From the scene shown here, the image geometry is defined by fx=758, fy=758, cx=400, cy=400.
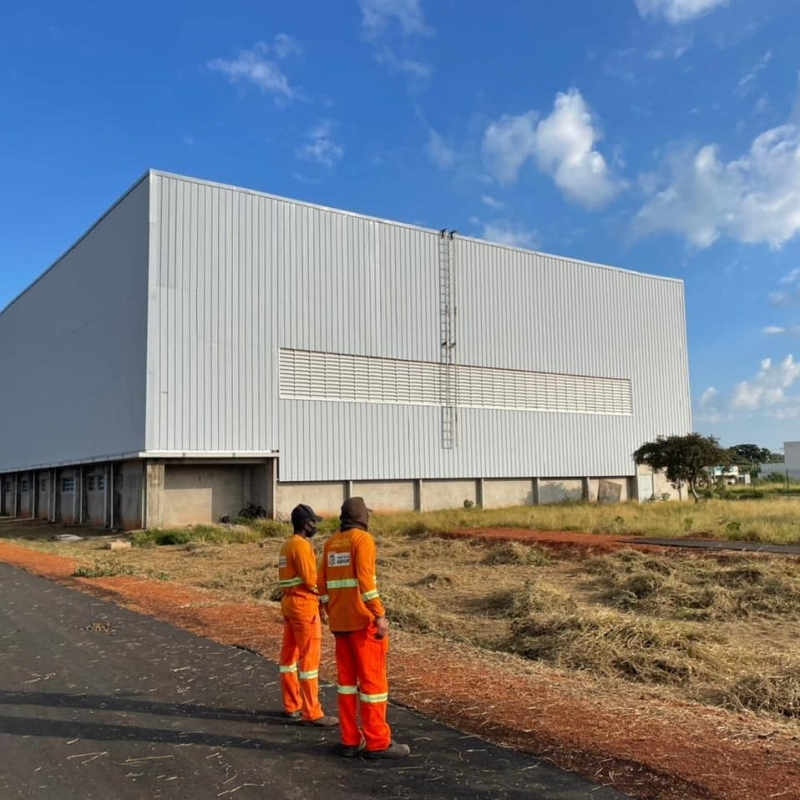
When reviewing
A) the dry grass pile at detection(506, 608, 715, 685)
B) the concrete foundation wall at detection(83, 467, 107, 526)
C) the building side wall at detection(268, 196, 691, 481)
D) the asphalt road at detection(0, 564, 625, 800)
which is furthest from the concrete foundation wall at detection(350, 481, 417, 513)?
the asphalt road at detection(0, 564, 625, 800)

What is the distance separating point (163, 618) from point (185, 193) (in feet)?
73.4

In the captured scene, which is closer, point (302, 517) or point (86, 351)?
point (302, 517)

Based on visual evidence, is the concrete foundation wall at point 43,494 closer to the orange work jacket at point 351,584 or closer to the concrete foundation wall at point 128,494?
the concrete foundation wall at point 128,494

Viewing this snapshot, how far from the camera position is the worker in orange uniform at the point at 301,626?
19.8 feet

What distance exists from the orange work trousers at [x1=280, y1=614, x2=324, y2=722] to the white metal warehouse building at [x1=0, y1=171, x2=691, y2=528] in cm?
2269

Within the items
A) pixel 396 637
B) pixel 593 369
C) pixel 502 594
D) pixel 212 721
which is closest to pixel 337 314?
pixel 593 369

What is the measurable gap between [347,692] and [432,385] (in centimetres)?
3010

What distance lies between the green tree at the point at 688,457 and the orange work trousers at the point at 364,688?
35543 millimetres

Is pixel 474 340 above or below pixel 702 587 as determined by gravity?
above

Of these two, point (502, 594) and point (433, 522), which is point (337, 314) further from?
point (502, 594)

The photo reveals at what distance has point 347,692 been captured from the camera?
210 inches

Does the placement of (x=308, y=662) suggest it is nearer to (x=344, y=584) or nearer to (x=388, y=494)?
(x=344, y=584)

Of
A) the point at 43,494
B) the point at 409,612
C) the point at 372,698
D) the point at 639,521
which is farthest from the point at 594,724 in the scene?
the point at 43,494

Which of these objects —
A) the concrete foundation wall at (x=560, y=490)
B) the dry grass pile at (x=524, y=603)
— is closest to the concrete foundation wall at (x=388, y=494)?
the concrete foundation wall at (x=560, y=490)
